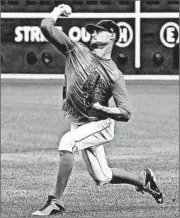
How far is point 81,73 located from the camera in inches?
346

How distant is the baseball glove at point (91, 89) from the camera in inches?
342

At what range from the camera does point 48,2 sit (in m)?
33.6

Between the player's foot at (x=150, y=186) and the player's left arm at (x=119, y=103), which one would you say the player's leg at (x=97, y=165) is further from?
the player's left arm at (x=119, y=103)

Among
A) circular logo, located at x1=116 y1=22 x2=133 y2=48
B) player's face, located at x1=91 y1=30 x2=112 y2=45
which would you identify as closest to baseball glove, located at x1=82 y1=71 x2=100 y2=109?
player's face, located at x1=91 y1=30 x2=112 y2=45

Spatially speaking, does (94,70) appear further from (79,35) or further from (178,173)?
(79,35)

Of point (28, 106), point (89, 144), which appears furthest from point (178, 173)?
point (28, 106)

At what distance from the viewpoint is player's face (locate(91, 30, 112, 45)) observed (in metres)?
8.82

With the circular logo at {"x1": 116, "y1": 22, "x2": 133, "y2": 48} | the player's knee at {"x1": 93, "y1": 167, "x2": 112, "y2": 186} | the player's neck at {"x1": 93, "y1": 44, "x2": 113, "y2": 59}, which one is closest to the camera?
the player's neck at {"x1": 93, "y1": 44, "x2": 113, "y2": 59}

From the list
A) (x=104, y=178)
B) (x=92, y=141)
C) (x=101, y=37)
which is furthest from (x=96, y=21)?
(x=101, y=37)

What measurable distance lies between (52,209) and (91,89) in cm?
113

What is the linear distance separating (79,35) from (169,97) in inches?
226

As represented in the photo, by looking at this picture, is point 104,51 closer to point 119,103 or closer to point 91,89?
point 91,89

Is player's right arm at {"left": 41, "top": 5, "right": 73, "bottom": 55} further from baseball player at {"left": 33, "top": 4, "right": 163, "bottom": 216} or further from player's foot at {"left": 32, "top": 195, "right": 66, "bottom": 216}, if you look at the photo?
player's foot at {"left": 32, "top": 195, "right": 66, "bottom": 216}

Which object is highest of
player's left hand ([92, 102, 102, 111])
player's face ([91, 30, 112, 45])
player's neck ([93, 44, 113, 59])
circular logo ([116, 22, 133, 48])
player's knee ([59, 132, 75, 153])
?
player's face ([91, 30, 112, 45])
